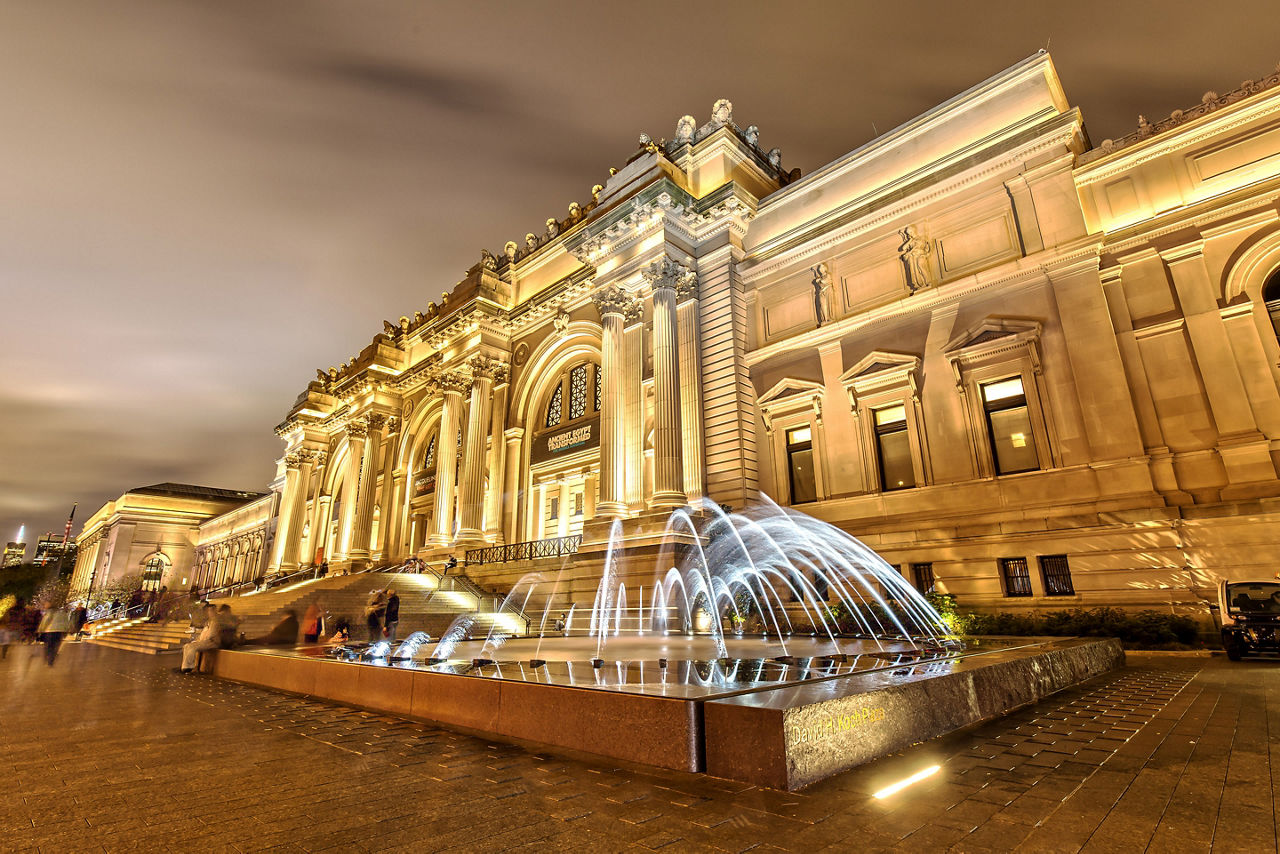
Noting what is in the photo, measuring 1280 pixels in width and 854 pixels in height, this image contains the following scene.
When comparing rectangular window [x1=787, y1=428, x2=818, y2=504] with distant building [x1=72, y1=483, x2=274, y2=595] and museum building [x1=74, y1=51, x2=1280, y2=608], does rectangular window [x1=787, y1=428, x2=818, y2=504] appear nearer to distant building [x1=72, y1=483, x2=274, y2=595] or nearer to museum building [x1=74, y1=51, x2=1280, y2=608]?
museum building [x1=74, y1=51, x2=1280, y2=608]

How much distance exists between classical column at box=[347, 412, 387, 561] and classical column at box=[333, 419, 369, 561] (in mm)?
444

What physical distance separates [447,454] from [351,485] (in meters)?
11.1

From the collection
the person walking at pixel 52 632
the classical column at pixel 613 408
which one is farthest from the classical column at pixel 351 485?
the classical column at pixel 613 408

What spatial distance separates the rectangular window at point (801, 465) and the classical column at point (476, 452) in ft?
52.0

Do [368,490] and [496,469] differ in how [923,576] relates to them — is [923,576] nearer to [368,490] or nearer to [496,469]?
[496,469]

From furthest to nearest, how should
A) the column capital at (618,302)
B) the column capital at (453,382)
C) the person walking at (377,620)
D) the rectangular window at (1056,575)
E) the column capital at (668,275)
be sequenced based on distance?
1. the column capital at (453,382)
2. the column capital at (618,302)
3. the column capital at (668,275)
4. the person walking at (377,620)
5. the rectangular window at (1056,575)

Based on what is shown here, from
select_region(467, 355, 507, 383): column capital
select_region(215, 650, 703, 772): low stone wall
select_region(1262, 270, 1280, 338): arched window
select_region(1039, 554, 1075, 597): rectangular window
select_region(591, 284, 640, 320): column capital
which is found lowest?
select_region(215, 650, 703, 772): low stone wall

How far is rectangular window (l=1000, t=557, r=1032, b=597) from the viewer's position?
48.0 ft

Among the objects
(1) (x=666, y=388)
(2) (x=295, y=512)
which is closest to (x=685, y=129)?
(1) (x=666, y=388)

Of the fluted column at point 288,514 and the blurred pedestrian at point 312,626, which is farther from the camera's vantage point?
the fluted column at point 288,514

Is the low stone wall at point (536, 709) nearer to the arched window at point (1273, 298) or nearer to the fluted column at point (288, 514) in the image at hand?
the arched window at point (1273, 298)

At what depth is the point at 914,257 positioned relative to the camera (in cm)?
1878

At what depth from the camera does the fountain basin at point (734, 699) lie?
153 inches

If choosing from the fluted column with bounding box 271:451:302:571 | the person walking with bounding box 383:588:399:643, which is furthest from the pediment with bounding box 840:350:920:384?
the fluted column with bounding box 271:451:302:571
